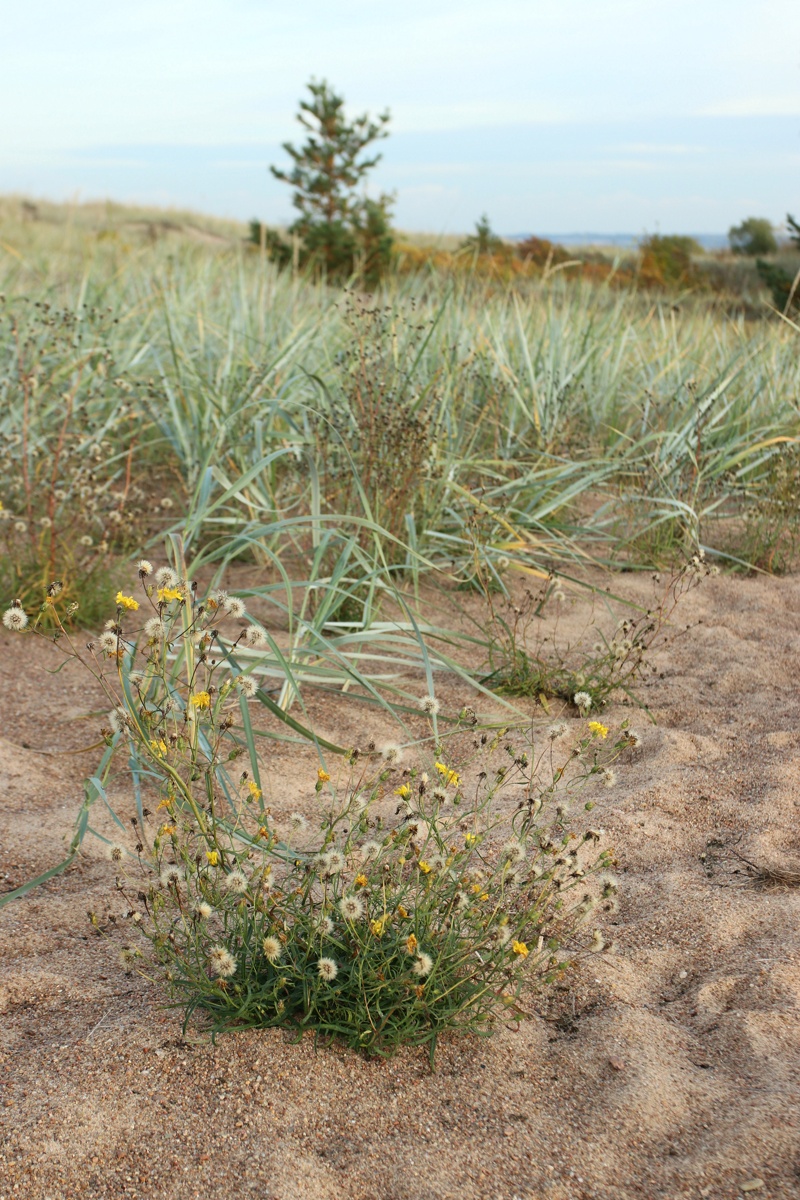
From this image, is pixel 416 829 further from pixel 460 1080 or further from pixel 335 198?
pixel 335 198

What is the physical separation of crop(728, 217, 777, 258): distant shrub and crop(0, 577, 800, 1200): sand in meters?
20.9

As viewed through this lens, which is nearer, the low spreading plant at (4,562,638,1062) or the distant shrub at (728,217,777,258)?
the low spreading plant at (4,562,638,1062)

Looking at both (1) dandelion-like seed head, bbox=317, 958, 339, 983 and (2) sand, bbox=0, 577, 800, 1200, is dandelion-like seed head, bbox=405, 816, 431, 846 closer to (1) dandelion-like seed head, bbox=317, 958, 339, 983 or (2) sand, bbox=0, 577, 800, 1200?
(1) dandelion-like seed head, bbox=317, 958, 339, 983

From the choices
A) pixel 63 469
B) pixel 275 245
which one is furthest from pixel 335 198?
pixel 63 469

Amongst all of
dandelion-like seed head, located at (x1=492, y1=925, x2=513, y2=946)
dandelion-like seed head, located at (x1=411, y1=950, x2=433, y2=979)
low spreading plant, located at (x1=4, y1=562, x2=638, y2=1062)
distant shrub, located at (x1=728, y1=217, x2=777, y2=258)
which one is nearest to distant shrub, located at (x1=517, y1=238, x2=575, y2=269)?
distant shrub, located at (x1=728, y1=217, x2=777, y2=258)

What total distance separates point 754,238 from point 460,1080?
21.9m

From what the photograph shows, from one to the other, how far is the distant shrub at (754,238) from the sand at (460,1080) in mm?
20885

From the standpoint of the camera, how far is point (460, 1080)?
4.99ft

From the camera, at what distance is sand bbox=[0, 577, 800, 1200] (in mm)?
1343

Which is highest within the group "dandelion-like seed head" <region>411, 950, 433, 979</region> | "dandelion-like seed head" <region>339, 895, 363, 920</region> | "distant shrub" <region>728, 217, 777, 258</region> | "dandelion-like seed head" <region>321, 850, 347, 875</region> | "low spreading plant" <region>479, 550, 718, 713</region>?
"distant shrub" <region>728, 217, 777, 258</region>

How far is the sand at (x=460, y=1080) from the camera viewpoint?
4.41ft

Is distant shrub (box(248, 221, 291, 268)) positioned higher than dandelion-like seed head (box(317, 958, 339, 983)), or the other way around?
distant shrub (box(248, 221, 291, 268))

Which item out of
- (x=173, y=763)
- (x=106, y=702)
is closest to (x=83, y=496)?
(x=106, y=702)

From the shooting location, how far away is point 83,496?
3305 millimetres
